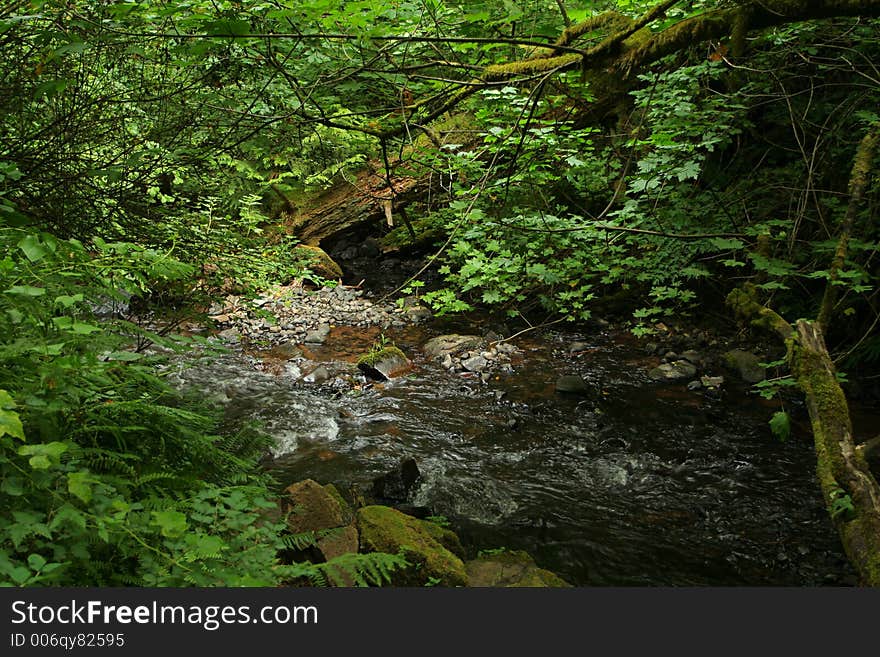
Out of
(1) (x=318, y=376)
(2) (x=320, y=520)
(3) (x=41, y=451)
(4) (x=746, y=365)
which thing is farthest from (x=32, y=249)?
(4) (x=746, y=365)

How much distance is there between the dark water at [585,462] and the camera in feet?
14.7

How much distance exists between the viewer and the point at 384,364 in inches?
335

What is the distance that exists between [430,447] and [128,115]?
175 inches

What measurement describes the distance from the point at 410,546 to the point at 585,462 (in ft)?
10.3

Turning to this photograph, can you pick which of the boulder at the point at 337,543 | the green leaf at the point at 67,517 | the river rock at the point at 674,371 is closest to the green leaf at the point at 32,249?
the green leaf at the point at 67,517

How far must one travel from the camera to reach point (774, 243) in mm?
6438

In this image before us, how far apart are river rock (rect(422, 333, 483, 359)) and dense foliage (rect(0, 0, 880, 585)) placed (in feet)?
6.58

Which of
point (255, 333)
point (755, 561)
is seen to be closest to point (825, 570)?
point (755, 561)

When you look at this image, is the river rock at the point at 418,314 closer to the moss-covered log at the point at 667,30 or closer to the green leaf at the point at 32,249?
the moss-covered log at the point at 667,30

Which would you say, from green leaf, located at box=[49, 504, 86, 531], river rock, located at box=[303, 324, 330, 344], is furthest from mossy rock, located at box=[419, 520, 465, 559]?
river rock, located at box=[303, 324, 330, 344]

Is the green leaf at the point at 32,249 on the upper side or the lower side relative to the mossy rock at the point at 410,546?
upper

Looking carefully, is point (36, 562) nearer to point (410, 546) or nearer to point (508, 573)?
point (410, 546)

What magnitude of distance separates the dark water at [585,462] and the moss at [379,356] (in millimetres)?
427

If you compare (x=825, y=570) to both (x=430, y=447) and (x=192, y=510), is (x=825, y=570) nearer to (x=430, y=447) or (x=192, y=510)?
(x=430, y=447)
